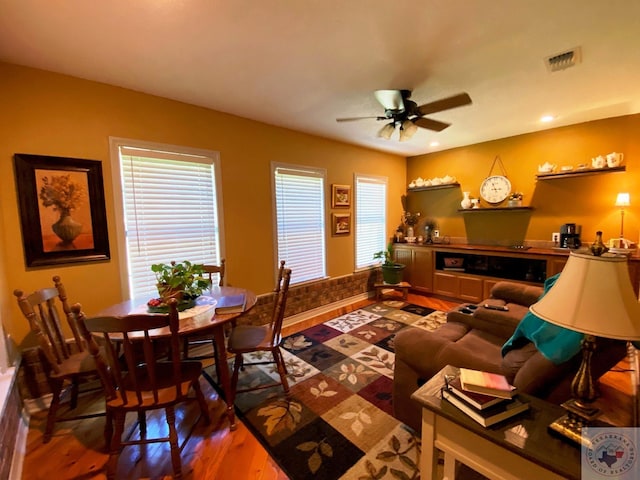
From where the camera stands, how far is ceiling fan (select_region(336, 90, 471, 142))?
88.7 inches

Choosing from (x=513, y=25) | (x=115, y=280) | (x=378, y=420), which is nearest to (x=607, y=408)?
(x=378, y=420)

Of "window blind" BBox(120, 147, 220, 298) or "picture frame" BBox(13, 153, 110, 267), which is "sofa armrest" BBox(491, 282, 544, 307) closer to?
"window blind" BBox(120, 147, 220, 298)

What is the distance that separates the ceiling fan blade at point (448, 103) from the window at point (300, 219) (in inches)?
73.8

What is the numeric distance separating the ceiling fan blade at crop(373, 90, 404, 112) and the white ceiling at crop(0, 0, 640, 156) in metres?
0.15

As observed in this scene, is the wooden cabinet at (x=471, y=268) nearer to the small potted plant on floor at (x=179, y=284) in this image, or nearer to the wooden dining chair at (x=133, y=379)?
the small potted plant on floor at (x=179, y=284)

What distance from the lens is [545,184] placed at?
3.95 meters

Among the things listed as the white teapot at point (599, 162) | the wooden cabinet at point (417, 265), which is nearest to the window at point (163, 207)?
the wooden cabinet at point (417, 265)

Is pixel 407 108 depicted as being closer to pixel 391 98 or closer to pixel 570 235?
pixel 391 98

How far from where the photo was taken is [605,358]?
1110 millimetres

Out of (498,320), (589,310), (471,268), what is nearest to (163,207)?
(589,310)

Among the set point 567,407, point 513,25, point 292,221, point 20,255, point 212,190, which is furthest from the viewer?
point 292,221

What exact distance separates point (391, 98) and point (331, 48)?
73 centimetres

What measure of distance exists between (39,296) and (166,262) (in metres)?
0.95

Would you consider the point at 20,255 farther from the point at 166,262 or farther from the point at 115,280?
the point at 166,262
